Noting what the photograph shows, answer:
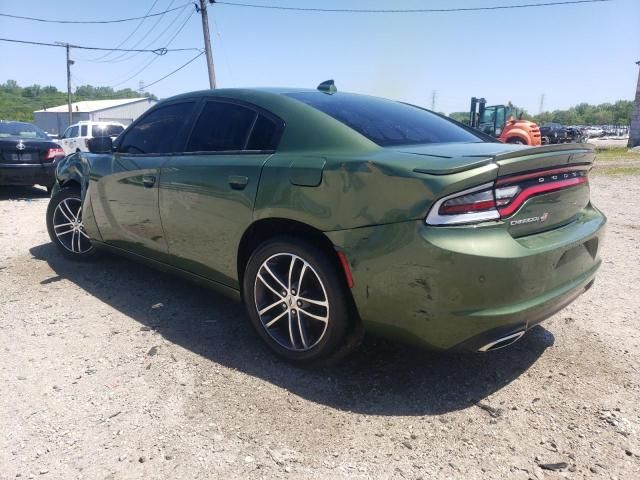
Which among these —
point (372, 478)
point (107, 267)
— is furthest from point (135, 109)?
point (372, 478)

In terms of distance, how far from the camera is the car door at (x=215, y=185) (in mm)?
2852

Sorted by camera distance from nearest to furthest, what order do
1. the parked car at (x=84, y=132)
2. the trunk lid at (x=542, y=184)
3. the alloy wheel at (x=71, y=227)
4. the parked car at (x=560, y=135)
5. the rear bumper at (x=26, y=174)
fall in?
the trunk lid at (x=542, y=184)
the alloy wheel at (x=71, y=227)
the rear bumper at (x=26, y=174)
the parked car at (x=84, y=132)
the parked car at (x=560, y=135)

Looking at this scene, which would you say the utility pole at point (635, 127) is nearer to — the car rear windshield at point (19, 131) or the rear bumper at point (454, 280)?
the car rear windshield at point (19, 131)

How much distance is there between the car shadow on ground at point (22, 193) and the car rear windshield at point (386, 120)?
7.68 metres

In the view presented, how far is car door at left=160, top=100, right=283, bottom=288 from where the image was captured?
285 cm

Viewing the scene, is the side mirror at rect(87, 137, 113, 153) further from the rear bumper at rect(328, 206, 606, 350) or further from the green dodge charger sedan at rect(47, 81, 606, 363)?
the rear bumper at rect(328, 206, 606, 350)

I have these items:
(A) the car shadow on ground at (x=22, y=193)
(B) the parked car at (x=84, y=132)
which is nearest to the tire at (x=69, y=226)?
(A) the car shadow on ground at (x=22, y=193)

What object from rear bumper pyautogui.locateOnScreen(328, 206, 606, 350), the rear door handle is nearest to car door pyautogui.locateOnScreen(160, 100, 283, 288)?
the rear door handle

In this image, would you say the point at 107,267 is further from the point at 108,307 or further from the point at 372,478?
the point at 372,478

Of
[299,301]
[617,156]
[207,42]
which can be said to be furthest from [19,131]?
[617,156]

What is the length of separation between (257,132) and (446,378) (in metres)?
1.79

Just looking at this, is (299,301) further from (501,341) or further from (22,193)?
(22,193)

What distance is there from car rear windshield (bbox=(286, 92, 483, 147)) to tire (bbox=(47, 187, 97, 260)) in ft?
8.80

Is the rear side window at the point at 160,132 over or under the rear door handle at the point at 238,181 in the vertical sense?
over
